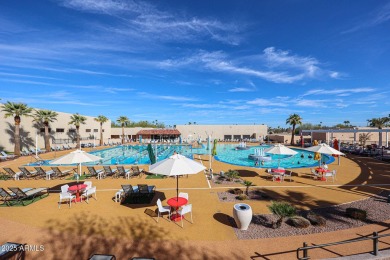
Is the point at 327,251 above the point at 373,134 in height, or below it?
below

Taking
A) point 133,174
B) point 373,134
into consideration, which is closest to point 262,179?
point 133,174

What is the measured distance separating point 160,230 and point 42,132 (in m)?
35.0

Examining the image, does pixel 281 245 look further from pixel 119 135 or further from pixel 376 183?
pixel 119 135

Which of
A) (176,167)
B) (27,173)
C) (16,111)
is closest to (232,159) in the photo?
(176,167)

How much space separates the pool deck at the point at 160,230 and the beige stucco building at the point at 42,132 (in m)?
20.4

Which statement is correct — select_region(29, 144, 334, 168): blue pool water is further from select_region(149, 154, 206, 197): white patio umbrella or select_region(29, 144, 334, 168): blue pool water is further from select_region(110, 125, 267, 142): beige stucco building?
select_region(110, 125, 267, 142): beige stucco building

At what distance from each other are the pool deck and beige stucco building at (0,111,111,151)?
20.4 meters

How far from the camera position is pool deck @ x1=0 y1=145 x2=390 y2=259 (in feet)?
18.3

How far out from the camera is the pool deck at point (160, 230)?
18.3 ft

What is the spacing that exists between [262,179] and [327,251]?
8.41 meters

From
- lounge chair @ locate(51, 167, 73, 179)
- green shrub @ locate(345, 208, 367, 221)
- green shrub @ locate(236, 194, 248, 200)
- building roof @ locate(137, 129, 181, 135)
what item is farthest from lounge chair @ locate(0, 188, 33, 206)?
building roof @ locate(137, 129, 181, 135)

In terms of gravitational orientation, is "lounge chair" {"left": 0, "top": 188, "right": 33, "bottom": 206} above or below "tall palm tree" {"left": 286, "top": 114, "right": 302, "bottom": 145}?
below

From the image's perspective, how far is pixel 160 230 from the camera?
6.81m

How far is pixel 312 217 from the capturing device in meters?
7.21
